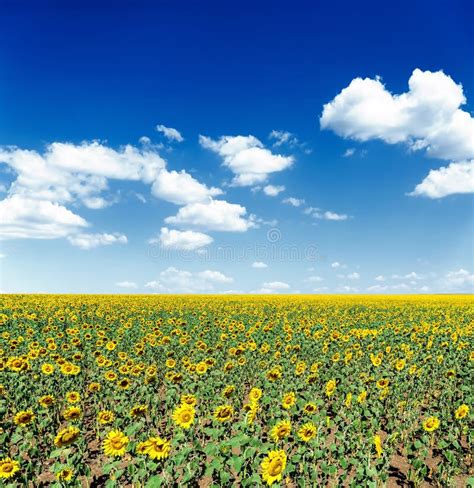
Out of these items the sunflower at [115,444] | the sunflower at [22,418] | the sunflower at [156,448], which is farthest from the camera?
the sunflower at [22,418]

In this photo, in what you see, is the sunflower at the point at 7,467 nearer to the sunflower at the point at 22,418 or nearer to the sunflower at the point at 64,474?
the sunflower at the point at 64,474

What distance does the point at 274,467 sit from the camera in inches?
216

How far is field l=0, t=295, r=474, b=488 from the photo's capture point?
20.4 ft

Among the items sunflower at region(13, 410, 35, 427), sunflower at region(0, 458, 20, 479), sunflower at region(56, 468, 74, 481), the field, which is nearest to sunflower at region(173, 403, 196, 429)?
the field

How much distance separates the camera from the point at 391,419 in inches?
366

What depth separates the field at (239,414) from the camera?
621 centimetres

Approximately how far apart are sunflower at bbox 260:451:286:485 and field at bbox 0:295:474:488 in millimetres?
16

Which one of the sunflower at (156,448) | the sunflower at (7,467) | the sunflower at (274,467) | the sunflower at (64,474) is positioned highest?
the sunflower at (156,448)

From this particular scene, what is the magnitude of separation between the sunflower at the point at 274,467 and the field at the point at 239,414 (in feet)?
0.05

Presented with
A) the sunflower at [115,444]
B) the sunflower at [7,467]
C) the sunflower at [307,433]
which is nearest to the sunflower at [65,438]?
the sunflower at [115,444]

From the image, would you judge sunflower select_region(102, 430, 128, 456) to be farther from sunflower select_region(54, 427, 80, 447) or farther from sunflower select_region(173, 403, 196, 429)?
sunflower select_region(173, 403, 196, 429)

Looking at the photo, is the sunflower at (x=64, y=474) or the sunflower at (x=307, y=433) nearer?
the sunflower at (x=64, y=474)

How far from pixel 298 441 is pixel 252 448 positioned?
1.25 meters

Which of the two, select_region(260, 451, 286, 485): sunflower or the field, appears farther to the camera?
the field
